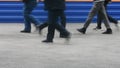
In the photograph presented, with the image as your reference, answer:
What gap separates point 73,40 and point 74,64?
9.39ft

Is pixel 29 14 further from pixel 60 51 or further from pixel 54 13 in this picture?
pixel 60 51

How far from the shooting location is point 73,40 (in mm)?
10133

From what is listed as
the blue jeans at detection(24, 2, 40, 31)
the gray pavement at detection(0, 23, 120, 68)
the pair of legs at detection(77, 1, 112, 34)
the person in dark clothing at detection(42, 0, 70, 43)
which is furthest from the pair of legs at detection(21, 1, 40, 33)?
the person in dark clothing at detection(42, 0, 70, 43)

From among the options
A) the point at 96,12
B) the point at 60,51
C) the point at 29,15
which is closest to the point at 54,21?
the point at 60,51

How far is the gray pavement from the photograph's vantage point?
7312mm

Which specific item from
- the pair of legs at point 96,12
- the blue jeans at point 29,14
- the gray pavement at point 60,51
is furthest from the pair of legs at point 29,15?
the pair of legs at point 96,12

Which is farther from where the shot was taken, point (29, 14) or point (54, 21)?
point (29, 14)

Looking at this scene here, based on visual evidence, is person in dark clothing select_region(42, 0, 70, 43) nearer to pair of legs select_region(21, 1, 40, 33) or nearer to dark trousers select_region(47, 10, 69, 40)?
dark trousers select_region(47, 10, 69, 40)

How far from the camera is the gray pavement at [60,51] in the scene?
731cm

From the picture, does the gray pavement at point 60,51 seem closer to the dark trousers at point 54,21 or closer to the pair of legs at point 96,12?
the pair of legs at point 96,12

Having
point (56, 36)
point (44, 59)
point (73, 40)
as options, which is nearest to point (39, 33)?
point (56, 36)

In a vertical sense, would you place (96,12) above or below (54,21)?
below

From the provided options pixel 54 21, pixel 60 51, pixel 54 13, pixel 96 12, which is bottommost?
pixel 60 51

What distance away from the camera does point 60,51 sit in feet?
28.0
